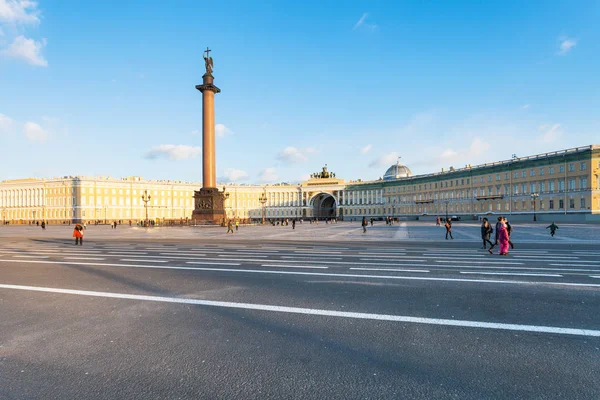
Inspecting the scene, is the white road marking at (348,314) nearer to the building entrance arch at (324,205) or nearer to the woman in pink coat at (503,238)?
the woman in pink coat at (503,238)

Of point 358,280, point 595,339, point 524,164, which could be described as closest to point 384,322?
point 595,339

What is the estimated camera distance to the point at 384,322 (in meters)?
5.91

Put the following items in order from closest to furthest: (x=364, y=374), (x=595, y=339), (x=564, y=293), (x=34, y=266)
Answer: (x=364, y=374) → (x=595, y=339) → (x=564, y=293) → (x=34, y=266)

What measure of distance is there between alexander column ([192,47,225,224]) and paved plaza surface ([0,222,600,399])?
4218 centimetres

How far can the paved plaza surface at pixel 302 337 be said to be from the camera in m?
3.82

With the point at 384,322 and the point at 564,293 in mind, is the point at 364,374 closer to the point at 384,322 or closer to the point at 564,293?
the point at 384,322

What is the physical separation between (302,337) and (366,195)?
12600 cm

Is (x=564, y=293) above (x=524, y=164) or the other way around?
the other way around

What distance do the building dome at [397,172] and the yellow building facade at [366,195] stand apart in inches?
15.2

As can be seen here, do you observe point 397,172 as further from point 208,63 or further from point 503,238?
point 503,238

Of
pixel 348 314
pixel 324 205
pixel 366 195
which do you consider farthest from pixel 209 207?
pixel 324 205

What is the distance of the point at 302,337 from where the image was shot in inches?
207

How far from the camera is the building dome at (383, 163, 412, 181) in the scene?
134m

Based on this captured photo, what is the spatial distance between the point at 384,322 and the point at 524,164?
8018cm
